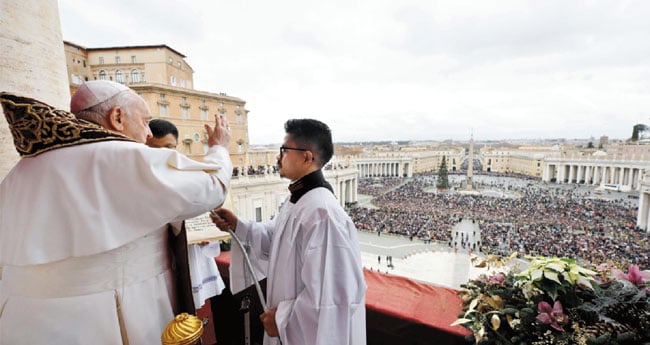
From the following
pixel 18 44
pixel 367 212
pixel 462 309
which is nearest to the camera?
pixel 462 309

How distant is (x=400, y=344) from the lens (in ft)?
6.37

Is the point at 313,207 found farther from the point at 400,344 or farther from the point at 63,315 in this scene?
the point at 400,344

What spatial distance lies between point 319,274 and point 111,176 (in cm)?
87

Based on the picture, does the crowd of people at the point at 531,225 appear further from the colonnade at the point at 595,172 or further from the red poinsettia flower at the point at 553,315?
the red poinsettia flower at the point at 553,315

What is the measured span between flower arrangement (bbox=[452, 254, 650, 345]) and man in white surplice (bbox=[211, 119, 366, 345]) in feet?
2.33

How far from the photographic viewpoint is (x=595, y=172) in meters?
36.2

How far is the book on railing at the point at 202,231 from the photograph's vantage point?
1.85m

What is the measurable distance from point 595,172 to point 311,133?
47.8 m

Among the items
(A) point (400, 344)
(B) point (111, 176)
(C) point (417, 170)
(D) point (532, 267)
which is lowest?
(C) point (417, 170)

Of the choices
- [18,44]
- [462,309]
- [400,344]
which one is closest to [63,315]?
[400,344]

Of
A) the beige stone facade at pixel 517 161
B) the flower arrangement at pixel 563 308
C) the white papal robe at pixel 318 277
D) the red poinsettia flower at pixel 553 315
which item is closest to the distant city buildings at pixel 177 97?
the white papal robe at pixel 318 277

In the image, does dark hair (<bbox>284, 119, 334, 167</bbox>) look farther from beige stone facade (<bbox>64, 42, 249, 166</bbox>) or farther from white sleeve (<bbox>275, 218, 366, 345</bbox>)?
beige stone facade (<bbox>64, 42, 249, 166</bbox>)

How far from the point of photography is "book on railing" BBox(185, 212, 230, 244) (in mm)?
1848

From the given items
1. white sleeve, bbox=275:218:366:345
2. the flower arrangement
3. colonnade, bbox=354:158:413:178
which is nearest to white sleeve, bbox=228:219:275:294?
white sleeve, bbox=275:218:366:345
